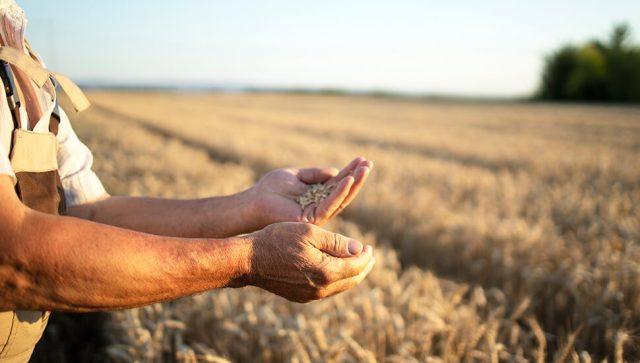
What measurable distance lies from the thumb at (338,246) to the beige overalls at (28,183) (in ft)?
2.76

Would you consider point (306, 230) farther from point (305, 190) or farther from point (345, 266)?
point (305, 190)

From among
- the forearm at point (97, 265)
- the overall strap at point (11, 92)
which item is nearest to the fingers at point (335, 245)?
the forearm at point (97, 265)

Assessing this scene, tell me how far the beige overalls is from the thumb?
0.84 m

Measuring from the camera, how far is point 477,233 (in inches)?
161

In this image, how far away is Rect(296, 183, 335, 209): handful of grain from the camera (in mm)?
1761

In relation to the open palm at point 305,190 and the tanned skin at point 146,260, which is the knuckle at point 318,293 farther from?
the open palm at point 305,190

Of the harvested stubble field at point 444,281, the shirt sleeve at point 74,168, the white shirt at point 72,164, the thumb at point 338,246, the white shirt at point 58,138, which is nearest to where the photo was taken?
the white shirt at point 58,138

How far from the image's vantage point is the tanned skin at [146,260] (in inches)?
38.3

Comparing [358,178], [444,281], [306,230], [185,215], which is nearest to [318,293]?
[306,230]

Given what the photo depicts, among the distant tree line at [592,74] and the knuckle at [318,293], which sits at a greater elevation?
the distant tree line at [592,74]

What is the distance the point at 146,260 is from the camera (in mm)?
1094

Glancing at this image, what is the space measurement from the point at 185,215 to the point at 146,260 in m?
0.71

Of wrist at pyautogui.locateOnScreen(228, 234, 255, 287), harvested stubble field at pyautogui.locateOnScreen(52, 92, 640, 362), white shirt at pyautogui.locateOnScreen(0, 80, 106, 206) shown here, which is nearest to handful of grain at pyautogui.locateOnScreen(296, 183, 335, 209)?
wrist at pyautogui.locateOnScreen(228, 234, 255, 287)

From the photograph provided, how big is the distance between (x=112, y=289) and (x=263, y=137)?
1140 centimetres
